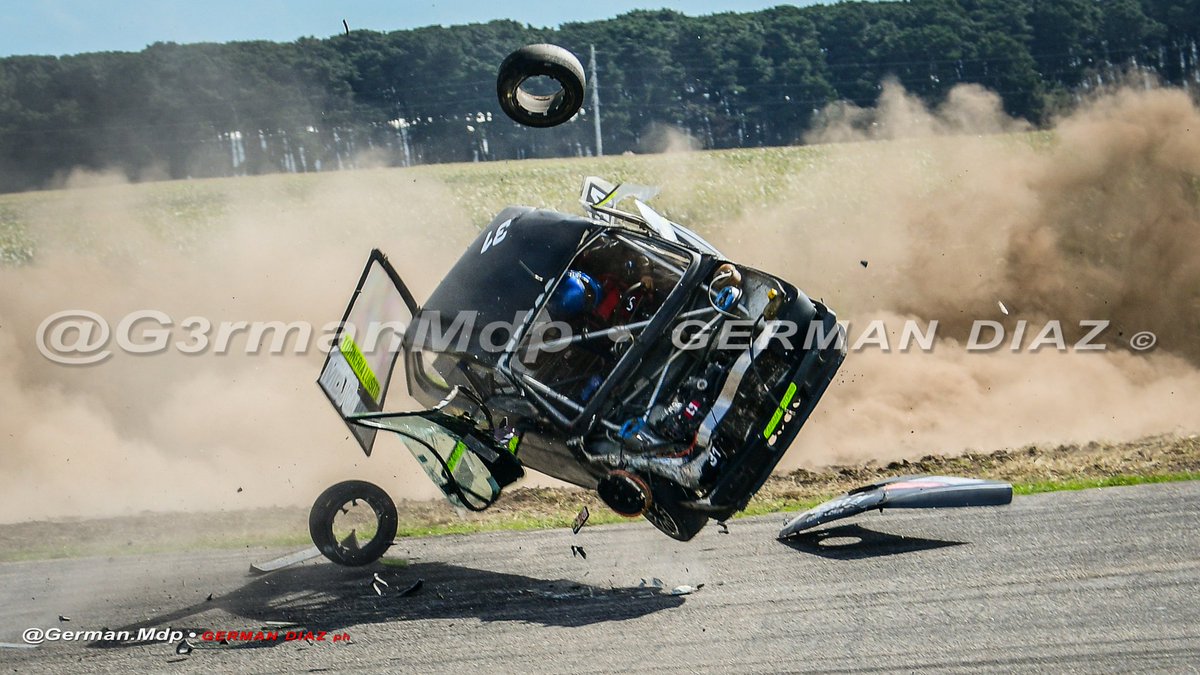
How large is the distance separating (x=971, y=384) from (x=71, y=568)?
31.3 ft

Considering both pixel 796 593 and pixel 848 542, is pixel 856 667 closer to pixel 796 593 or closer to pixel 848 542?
pixel 796 593

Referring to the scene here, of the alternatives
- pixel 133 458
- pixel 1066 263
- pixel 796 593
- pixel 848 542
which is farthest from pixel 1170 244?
pixel 133 458

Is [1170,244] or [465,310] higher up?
[465,310]

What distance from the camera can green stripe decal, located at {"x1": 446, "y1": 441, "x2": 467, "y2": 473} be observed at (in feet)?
22.8

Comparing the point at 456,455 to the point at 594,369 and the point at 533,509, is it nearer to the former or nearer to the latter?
the point at 594,369

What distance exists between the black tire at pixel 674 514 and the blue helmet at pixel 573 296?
4.71 ft

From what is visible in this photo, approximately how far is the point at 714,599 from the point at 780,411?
1.27 m

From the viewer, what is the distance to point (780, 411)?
709cm

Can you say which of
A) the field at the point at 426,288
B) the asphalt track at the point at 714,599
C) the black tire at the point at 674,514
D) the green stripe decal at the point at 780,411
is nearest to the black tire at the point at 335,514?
the asphalt track at the point at 714,599

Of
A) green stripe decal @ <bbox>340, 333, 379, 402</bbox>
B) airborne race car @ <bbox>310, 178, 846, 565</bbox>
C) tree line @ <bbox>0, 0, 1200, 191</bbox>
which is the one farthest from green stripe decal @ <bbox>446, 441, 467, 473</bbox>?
tree line @ <bbox>0, 0, 1200, 191</bbox>

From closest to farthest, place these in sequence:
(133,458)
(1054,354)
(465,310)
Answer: (465,310) → (133,458) → (1054,354)

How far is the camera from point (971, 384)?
12891mm

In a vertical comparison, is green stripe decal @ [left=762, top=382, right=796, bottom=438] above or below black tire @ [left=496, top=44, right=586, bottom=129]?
below

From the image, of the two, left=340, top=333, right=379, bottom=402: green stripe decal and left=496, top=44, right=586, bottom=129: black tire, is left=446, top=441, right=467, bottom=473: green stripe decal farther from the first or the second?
left=496, top=44, right=586, bottom=129: black tire
